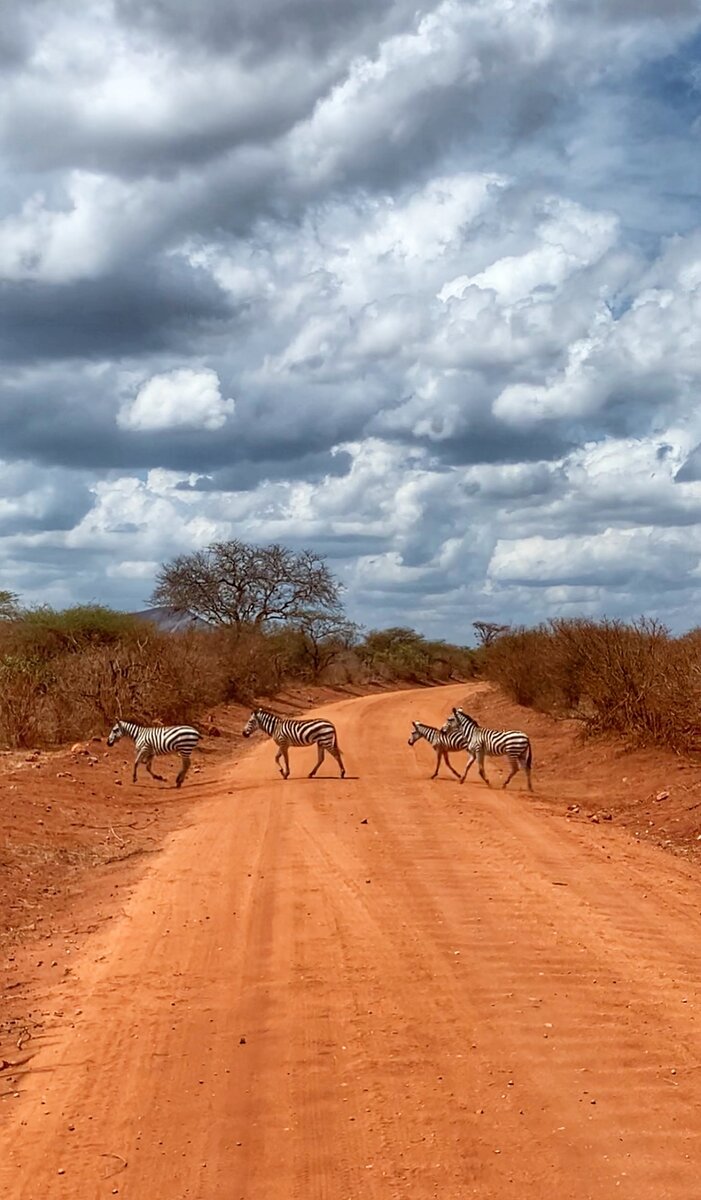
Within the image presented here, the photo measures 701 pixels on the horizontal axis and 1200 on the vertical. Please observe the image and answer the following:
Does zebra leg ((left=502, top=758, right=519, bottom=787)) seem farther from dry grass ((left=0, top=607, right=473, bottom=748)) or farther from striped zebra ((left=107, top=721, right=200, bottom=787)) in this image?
dry grass ((left=0, top=607, right=473, bottom=748))

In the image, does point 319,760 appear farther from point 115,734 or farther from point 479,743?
point 115,734

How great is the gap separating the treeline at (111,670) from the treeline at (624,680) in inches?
366

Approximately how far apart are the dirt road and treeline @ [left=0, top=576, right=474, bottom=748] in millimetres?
12041

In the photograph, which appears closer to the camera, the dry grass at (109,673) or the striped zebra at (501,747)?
A: the striped zebra at (501,747)

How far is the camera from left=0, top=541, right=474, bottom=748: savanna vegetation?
81.5 feet

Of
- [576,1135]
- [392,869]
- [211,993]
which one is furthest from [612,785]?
[576,1135]

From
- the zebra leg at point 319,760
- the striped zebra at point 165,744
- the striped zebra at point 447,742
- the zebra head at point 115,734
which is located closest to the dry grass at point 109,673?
the zebra head at point 115,734

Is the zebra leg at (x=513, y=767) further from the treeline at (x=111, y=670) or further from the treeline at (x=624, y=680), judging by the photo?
the treeline at (x=111, y=670)

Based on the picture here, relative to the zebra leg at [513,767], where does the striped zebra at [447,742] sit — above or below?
above

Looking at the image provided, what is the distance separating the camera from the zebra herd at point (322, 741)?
19.8 meters

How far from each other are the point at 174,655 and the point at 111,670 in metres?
4.22

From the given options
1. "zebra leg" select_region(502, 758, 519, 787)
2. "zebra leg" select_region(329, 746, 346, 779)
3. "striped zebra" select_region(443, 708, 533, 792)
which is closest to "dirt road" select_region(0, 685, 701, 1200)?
"striped zebra" select_region(443, 708, 533, 792)

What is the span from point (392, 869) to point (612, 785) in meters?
8.49

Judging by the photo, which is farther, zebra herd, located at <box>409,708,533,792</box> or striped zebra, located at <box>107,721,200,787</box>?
striped zebra, located at <box>107,721,200,787</box>
